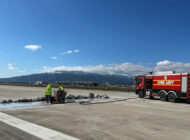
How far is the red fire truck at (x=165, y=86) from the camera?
17547 mm

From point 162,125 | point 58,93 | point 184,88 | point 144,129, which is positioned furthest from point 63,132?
point 184,88

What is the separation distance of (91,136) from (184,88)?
1452 cm

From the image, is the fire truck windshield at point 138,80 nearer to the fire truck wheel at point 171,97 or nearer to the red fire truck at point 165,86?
the red fire truck at point 165,86

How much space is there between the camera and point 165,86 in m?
19.4

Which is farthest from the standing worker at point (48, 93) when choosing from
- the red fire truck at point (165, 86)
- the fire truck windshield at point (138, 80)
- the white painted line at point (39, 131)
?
the fire truck windshield at point (138, 80)

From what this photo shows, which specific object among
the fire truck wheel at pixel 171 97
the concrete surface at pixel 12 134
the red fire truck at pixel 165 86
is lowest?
the concrete surface at pixel 12 134

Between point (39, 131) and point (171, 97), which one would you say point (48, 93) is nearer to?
point (39, 131)

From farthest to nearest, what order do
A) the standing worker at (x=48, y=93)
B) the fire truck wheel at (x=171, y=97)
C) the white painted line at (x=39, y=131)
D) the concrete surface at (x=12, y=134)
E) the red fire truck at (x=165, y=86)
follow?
the fire truck wheel at (x=171, y=97)
the red fire truck at (x=165, y=86)
the standing worker at (x=48, y=93)
the white painted line at (x=39, y=131)
the concrete surface at (x=12, y=134)

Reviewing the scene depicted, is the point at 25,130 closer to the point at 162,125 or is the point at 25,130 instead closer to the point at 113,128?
the point at 113,128

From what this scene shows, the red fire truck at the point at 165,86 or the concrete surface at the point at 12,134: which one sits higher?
the red fire truck at the point at 165,86

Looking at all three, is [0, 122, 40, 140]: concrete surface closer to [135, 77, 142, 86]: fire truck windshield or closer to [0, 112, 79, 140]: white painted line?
[0, 112, 79, 140]: white painted line

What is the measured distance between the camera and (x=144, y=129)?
7.09 meters

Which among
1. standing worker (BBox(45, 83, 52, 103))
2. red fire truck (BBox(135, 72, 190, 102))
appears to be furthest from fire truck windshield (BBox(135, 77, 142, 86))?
standing worker (BBox(45, 83, 52, 103))

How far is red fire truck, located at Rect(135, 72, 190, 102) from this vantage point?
17547 millimetres
